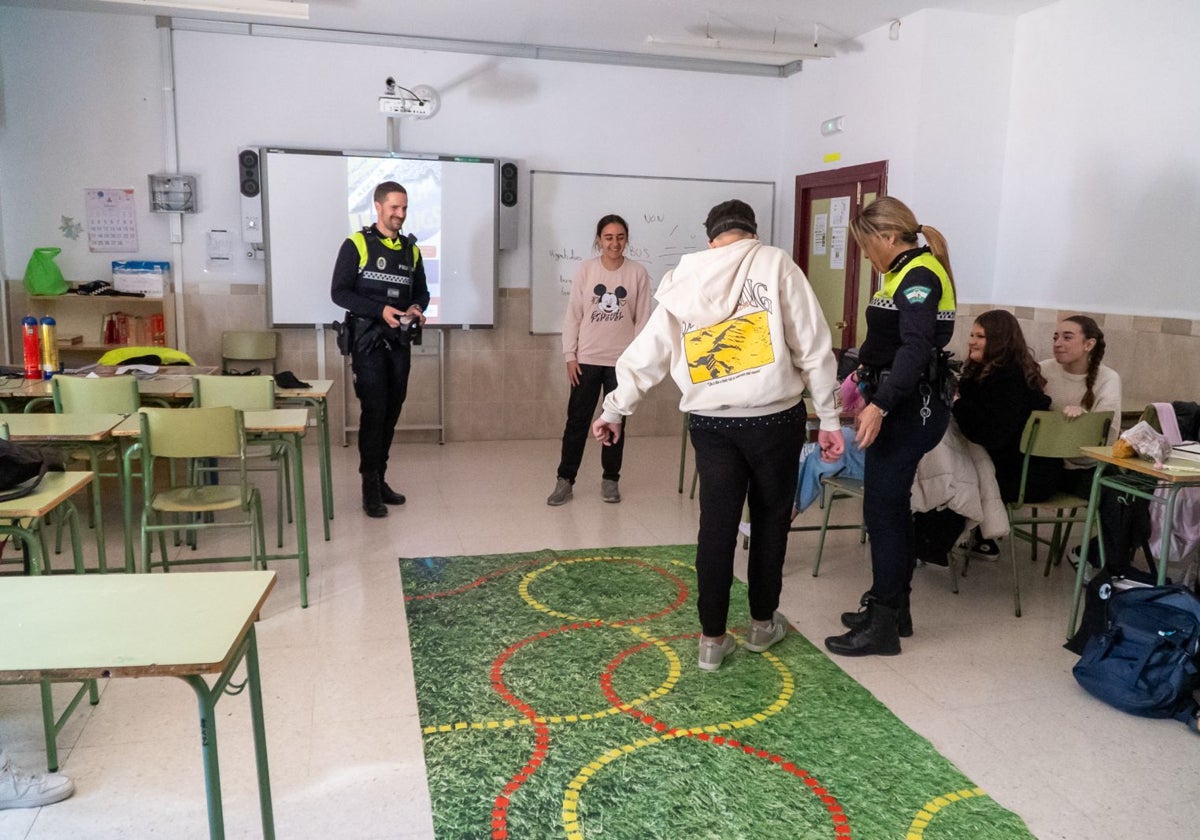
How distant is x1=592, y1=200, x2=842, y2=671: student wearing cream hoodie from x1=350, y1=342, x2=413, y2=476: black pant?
1.94 m

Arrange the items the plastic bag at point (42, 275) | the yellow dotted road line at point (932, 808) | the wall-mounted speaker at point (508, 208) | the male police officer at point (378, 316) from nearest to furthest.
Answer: the yellow dotted road line at point (932, 808) < the male police officer at point (378, 316) < the plastic bag at point (42, 275) < the wall-mounted speaker at point (508, 208)

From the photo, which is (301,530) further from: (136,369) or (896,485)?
(896,485)

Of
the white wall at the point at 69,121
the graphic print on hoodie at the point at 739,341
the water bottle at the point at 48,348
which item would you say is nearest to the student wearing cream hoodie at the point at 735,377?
the graphic print on hoodie at the point at 739,341

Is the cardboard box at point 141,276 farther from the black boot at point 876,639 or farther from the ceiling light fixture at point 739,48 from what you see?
the black boot at point 876,639

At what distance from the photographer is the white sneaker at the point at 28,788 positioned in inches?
85.7

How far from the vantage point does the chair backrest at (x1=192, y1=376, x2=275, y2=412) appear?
379cm

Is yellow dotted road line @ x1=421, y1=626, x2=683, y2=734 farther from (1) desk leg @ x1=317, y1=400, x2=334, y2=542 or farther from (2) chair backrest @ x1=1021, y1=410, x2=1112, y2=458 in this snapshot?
(1) desk leg @ x1=317, y1=400, x2=334, y2=542

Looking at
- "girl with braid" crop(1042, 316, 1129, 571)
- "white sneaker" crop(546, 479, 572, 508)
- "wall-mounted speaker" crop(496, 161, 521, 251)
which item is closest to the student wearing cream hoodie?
"girl with braid" crop(1042, 316, 1129, 571)

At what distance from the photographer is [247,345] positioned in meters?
6.16

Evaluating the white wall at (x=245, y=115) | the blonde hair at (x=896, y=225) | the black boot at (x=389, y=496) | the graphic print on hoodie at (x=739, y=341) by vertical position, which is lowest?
the black boot at (x=389, y=496)

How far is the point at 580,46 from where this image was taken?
21.3ft

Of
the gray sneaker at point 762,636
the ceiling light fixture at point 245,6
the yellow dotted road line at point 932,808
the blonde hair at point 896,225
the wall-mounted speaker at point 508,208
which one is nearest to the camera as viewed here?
the yellow dotted road line at point 932,808

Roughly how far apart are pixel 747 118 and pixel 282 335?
3.81m

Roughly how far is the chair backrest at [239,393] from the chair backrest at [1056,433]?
118 inches
